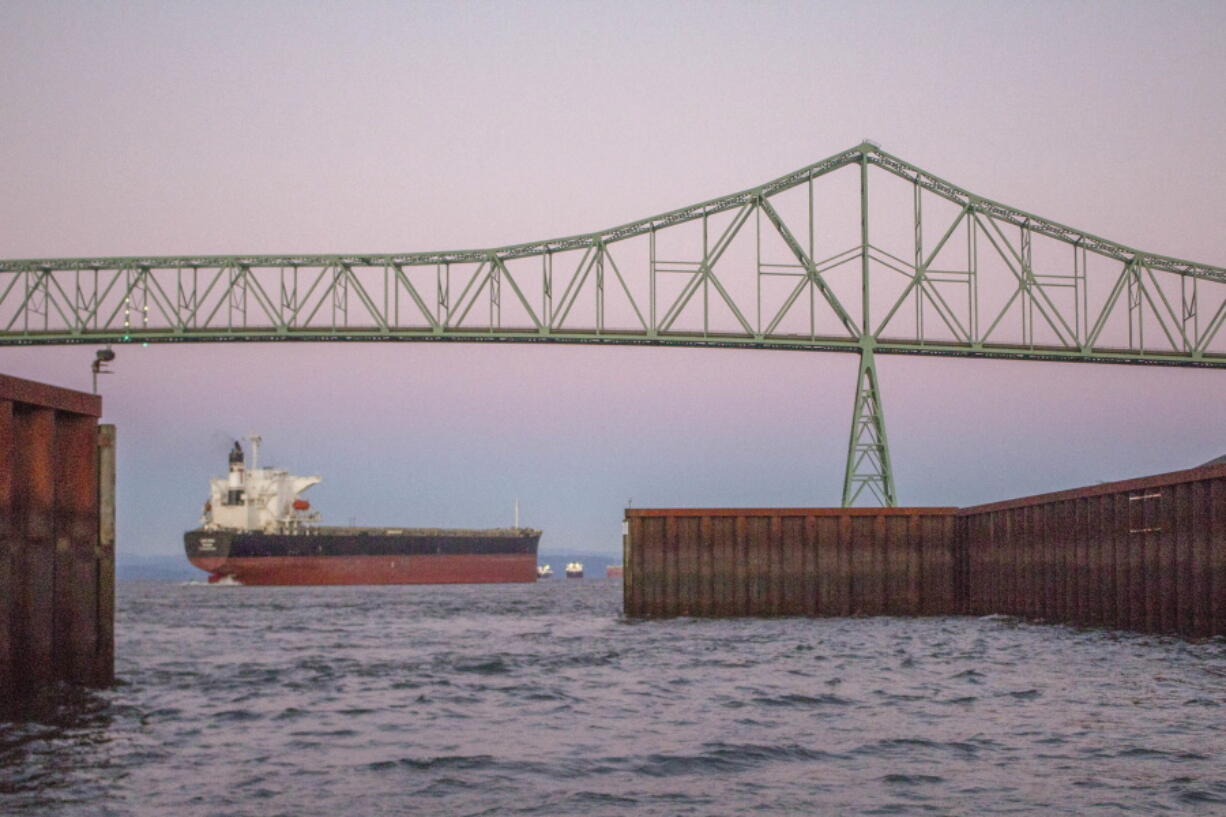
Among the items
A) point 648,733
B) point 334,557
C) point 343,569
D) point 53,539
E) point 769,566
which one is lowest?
point 343,569

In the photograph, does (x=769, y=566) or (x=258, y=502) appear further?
(x=258, y=502)

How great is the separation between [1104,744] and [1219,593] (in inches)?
499

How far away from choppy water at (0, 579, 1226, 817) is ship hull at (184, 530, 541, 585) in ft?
246

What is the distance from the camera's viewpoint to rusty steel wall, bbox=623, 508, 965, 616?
40906 millimetres

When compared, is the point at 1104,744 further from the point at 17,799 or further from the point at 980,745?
the point at 17,799

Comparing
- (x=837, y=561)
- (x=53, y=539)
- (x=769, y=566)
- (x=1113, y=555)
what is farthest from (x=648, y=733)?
(x=837, y=561)

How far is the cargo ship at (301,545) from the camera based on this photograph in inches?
3999

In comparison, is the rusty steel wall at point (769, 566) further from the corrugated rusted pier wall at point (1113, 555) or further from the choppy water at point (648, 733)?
the choppy water at point (648, 733)

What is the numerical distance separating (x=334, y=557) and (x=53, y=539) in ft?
290

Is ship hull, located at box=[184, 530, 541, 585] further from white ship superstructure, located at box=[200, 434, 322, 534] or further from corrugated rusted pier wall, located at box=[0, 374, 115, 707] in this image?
corrugated rusted pier wall, located at box=[0, 374, 115, 707]

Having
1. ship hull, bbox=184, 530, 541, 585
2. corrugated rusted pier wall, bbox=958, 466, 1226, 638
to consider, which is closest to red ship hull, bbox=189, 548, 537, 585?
ship hull, bbox=184, 530, 541, 585

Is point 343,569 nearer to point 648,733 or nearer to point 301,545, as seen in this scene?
point 301,545

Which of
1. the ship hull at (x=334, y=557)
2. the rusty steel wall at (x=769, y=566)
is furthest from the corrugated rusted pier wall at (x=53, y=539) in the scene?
the ship hull at (x=334, y=557)

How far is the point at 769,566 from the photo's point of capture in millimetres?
41094
